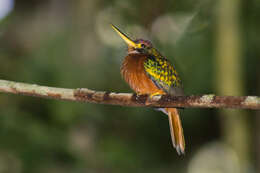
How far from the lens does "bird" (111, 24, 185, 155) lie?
342cm

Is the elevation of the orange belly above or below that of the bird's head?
below

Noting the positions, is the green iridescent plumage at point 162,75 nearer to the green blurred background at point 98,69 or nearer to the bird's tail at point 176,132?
the bird's tail at point 176,132

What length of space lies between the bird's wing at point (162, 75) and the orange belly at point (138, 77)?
0.04 meters

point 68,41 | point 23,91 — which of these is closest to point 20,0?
point 68,41

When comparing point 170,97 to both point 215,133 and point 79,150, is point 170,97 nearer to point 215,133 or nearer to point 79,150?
point 79,150

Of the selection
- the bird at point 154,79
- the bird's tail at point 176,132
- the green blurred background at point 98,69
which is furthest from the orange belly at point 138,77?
the green blurred background at point 98,69

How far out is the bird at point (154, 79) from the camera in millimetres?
3416

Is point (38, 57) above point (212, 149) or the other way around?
above

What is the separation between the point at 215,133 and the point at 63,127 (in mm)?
2977

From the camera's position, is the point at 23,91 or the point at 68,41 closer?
the point at 23,91

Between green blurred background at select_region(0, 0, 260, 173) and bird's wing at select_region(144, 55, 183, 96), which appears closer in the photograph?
bird's wing at select_region(144, 55, 183, 96)

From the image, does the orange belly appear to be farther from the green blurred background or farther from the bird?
the green blurred background

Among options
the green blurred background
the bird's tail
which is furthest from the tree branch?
the green blurred background

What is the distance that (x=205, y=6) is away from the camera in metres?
5.04
